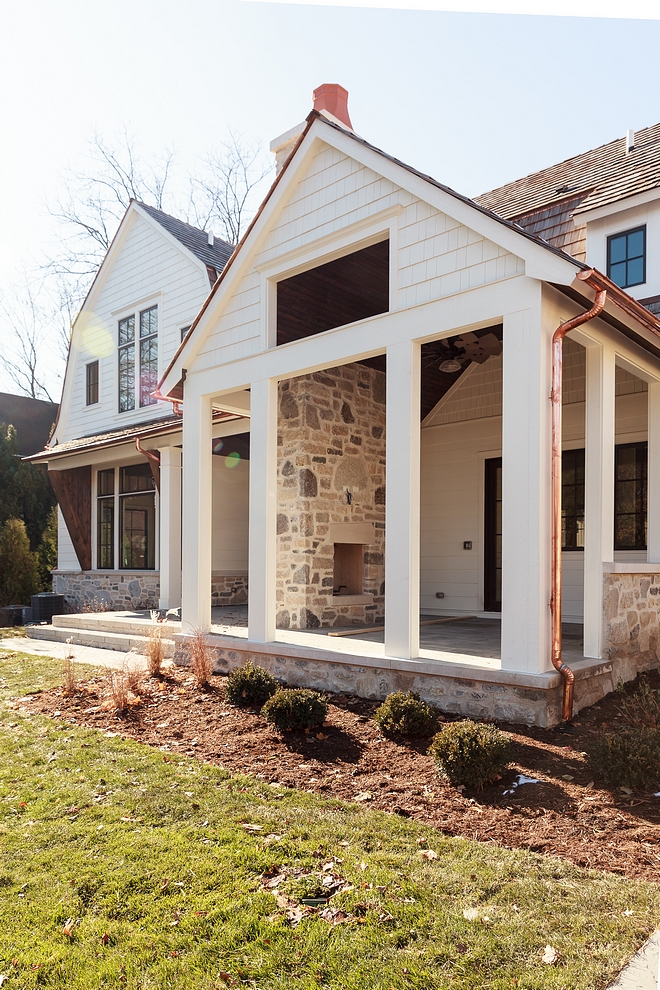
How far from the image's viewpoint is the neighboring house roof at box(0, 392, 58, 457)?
2112cm

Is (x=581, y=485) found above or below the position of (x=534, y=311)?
below

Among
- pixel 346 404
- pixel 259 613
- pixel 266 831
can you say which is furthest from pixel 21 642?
pixel 266 831

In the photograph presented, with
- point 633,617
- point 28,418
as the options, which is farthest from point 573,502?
point 28,418

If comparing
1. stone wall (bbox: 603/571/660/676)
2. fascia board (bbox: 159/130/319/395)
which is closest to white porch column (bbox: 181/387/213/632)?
fascia board (bbox: 159/130/319/395)

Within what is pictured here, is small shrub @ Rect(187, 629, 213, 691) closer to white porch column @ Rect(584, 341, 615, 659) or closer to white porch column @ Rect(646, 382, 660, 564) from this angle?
white porch column @ Rect(584, 341, 615, 659)

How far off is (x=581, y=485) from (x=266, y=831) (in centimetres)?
674

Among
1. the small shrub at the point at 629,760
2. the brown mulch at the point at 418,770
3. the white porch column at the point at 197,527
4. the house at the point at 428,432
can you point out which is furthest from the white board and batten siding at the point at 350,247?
the brown mulch at the point at 418,770

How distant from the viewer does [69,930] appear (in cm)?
281

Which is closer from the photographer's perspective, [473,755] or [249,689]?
[473,755]

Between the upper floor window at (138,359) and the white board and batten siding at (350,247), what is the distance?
598 centimetres

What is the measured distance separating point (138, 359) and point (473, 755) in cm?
1188

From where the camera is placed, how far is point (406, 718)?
498cm

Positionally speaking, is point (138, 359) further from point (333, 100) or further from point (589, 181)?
point (589, 181)

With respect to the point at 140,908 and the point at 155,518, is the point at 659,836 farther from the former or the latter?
the point at 155,518
